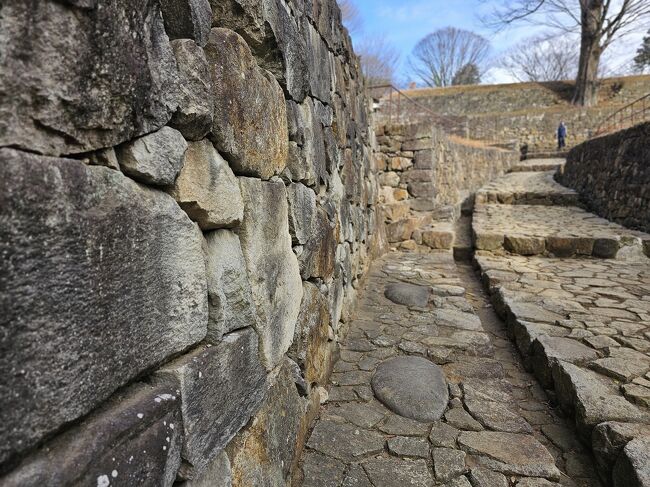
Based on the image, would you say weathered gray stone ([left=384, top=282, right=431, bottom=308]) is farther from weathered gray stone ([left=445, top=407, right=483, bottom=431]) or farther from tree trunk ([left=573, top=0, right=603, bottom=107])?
tree trunk ([left=573, top=0, right=603, bottom=107])

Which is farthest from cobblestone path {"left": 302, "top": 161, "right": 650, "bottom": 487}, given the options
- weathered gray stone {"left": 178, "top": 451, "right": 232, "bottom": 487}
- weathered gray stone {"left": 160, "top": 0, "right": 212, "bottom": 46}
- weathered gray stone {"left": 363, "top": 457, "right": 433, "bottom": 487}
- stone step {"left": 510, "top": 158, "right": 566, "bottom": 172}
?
stone step {"left": 510, "top": 158, "right": 566, "bottom": 172}

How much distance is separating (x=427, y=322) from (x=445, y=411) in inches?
49.8

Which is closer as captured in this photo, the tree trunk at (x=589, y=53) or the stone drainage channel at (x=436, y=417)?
the stone drainage channel at (x=436, y=417)

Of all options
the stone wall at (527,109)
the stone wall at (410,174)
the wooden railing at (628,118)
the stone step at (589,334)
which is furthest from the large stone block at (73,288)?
the stone wall at (527,109)

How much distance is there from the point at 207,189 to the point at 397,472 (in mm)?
1554

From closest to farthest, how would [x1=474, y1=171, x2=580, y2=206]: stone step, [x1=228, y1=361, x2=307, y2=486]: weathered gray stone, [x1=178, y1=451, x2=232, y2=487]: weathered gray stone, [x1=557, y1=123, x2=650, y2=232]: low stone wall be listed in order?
[x1=178, y1=451, x2=232, y2=487]: weathered gray stone
[x1=228, y1=361, x2=307, y2=486]: weathered gray stone
[x1=557, y1=123, x2=650, y2=232]: low stone wall
[x1=474, y1=171, x2=580, y2=206]: stone step

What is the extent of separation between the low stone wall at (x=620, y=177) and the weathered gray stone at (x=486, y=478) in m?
6.01

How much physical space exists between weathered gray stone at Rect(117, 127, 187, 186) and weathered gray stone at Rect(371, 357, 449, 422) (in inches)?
75.4

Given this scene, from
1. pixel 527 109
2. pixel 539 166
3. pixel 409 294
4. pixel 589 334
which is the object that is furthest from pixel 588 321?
pixel 527 109

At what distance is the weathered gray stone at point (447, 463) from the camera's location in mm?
1835

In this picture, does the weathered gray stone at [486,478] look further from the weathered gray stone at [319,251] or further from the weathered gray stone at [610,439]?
the weathered gray stone at [319,251]

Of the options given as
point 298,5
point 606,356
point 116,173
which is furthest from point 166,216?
point 606,356

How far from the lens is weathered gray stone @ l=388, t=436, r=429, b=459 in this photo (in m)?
1.97

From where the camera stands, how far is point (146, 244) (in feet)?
2.78
